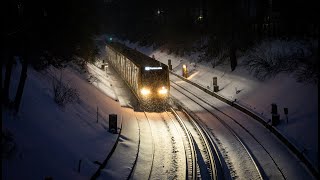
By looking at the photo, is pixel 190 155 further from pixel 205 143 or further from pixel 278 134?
pixel 278 134

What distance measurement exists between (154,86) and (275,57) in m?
7.89

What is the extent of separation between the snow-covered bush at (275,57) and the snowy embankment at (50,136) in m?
10.7

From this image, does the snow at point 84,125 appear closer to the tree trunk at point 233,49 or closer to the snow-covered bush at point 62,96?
the snow-covered bush at point 62,96

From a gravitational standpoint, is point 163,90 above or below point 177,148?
above

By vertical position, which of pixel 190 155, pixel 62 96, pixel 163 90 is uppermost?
pixel 62 96

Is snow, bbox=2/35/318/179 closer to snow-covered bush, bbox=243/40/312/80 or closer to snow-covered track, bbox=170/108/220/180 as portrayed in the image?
snow-covered bush, bbox=243/40/312/80

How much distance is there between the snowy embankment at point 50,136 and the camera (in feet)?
32.6

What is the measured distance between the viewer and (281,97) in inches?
733

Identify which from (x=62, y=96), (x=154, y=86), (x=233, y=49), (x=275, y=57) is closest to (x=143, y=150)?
(x=62, y=96)

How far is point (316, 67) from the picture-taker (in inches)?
601

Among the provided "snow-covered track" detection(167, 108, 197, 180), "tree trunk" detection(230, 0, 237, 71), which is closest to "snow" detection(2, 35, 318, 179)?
"snow-covered track" detection(167, 108, 197, 180)

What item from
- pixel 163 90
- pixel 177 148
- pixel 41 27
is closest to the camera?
pixel 177 148

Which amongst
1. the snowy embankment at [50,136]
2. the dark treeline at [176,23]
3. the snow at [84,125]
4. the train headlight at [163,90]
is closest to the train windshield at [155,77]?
the train headlight at [163,90]

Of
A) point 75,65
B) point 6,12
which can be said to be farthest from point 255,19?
point 6,12
